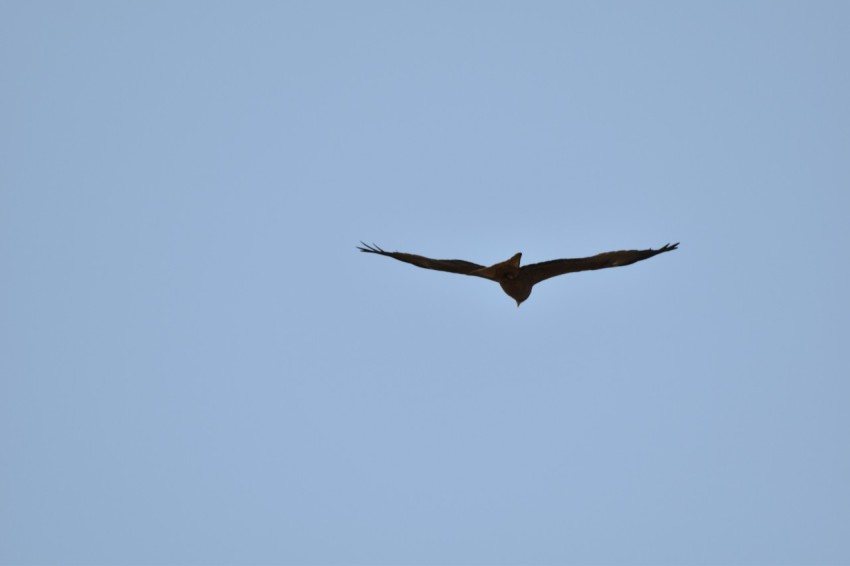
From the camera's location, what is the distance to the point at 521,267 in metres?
25.7

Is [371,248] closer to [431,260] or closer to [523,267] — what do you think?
[431,260]

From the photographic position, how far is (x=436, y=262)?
2619 centimetres

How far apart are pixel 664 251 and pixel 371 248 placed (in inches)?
233

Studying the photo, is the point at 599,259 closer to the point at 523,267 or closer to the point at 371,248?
the point at 523,267

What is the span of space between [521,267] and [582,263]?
1277mm

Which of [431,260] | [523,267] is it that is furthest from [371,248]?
[523,267]

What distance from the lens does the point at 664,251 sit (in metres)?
25.3

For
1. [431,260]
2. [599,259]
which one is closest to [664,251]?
[599,259]

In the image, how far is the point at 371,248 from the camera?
2603cm

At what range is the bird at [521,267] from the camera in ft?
84.1

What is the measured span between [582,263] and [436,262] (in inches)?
118

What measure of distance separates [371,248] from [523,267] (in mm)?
3130

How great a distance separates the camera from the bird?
25.6 metres

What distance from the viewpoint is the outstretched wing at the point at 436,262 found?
85.4ft
